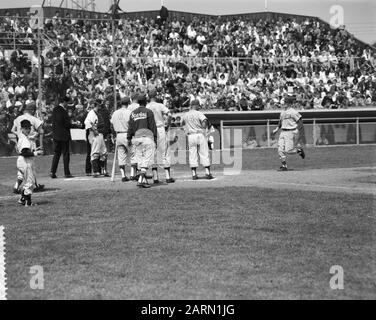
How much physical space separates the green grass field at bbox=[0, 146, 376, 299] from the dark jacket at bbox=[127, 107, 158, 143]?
3.98ft

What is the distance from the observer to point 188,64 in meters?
33.2

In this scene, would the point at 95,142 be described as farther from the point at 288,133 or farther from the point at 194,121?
the point at 288,133

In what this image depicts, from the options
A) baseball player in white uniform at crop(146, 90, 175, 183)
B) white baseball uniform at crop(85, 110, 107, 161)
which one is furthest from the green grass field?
white baseball uniform at crop(85, 110, 107, 161)

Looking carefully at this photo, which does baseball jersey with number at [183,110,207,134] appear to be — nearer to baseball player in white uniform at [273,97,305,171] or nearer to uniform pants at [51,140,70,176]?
baseball player in white uniform at [273,97,305,171]

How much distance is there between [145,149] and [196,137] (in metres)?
2.12

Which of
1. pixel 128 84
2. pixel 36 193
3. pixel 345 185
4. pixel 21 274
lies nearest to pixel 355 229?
pixel 21 274

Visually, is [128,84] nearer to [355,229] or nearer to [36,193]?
[36,193]

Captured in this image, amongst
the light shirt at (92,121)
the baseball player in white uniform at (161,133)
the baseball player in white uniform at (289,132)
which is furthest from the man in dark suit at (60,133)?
the baseball player in white uniform at (289,132)

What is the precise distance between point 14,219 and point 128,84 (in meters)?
18.9

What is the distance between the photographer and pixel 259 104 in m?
32.9

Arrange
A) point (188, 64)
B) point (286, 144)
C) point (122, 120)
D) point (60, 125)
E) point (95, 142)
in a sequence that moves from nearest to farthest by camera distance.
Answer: point (122, 120), point (60, 125), point (95, 142), point (286, 144), point (188, 64)

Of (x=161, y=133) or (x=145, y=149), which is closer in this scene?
(x=145, y=149)

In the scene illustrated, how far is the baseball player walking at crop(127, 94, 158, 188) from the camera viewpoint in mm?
15477

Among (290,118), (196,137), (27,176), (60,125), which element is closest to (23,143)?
(27,176)
